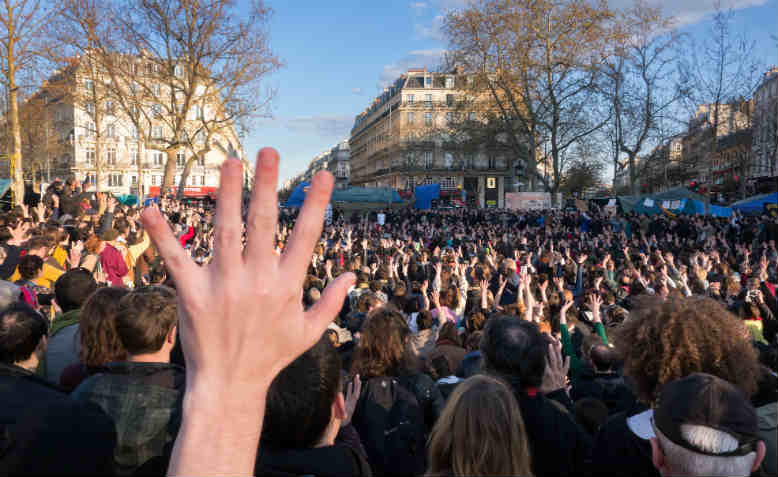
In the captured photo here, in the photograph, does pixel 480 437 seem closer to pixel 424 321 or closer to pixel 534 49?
pixel 424 321

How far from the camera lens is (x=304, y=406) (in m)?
1.71

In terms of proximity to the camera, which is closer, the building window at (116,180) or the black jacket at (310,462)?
the black jacket at (310,462)

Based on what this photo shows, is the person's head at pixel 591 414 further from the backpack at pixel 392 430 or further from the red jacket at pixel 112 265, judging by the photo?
the red jacket at pixel 112 265

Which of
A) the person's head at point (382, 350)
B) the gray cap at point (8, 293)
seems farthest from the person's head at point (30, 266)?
the person's head at point (382, 350)

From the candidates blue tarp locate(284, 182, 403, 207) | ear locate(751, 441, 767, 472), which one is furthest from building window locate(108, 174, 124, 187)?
ear locate(751, 441, 767, 472)

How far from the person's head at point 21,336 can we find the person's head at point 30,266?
258 centimetres

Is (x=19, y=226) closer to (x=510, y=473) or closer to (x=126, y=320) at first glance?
(x=126, y=320)

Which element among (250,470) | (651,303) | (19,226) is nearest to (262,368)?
(250,470)

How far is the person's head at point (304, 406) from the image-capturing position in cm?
169

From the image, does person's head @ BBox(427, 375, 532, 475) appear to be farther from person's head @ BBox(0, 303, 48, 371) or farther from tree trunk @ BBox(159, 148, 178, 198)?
tree trunk @ BBox(159, 148, 178, 198)

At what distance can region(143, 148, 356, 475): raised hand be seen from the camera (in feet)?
3.19

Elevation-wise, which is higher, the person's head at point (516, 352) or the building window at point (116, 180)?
the building window at point (116, 180)

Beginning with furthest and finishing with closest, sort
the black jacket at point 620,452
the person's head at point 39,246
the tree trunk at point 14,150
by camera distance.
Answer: the tree trunk at point 14,150
the person's head at point 39,246
the black jacket at point 620,452

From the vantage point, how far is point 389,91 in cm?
8638
